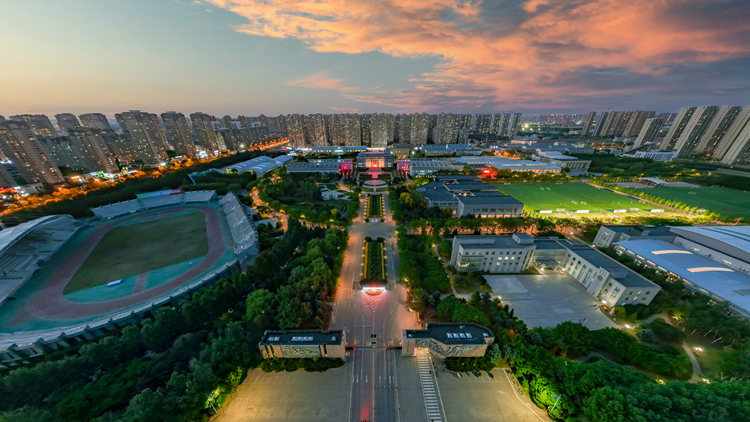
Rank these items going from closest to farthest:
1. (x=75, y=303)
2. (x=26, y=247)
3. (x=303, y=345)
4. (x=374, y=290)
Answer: (x=303, y=345) → (x=75, y=303) → (x=374, y=290) → (x=26, y=247)

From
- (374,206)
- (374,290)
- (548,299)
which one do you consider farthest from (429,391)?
(374,206)

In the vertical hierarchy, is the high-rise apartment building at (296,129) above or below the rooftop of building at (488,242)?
above

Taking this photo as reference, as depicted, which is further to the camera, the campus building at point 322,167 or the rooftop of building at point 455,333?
the campus building at point 322,167

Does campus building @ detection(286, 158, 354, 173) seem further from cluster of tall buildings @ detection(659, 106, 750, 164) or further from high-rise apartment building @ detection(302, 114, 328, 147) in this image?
cluster of tall buildings @ detection(659, 106, 750, 164)

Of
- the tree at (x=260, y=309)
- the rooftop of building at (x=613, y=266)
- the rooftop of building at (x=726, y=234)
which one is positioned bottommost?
the tree at (x=260, y=309)

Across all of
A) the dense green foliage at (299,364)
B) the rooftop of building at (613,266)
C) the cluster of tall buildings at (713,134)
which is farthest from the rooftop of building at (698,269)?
the cluster of tall buildings at (713,134)

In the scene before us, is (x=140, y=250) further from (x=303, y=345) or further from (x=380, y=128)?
(x=380, y=128)

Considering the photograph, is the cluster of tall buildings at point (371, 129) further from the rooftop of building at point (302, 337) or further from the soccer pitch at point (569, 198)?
the rooftop of building at point (302, 337)

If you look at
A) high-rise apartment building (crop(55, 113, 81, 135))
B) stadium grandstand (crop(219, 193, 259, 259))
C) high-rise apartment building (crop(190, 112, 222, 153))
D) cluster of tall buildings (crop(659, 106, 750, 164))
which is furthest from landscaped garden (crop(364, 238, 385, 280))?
high-rise apartment building (crop(55, 113, 81, 135))
